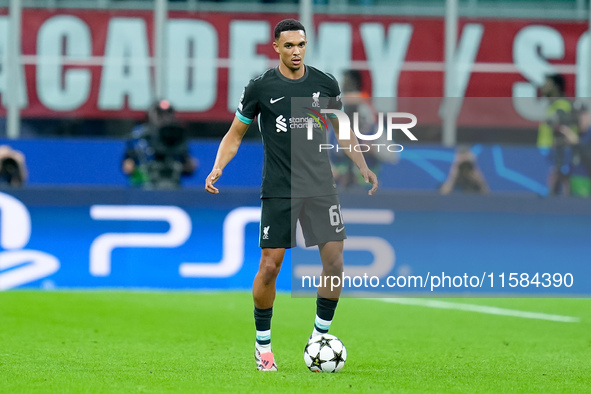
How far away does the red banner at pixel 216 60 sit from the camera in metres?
14.6

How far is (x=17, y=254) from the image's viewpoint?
1160 centimetres

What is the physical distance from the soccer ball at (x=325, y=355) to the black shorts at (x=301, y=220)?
0.59m

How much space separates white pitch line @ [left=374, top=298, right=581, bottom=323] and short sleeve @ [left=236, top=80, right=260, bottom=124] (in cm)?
446

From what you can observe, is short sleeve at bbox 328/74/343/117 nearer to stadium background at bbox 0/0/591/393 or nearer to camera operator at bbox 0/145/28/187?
stadium background at bbox 0/0/591/393

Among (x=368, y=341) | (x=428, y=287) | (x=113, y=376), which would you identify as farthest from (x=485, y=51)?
(x=113, y=376)

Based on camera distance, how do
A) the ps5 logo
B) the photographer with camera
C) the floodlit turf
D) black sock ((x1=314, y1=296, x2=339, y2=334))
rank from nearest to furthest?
the floodlit turf → black sock ((x1=314, y1=296, x2=339, y2=334)) → the ps5 logo → the photographer with camera

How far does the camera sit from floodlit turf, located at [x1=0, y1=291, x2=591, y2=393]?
6031 millimetres

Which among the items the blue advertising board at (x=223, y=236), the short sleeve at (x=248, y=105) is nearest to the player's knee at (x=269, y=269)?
the short sleeve at (x=248, y=105)

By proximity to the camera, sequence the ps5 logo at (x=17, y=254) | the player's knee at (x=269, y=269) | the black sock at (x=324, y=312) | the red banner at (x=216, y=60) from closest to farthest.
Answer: the player's knee at (x=269, y=269) < the black sock at (x=324, y=312) < the ps5 logo at (x=17, y=254) < the red banner at (x=216, y=60)

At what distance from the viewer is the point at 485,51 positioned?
589 inches

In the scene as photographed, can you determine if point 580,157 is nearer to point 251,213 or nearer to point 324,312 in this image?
point 251,213

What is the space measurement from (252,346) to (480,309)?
3553 millimetres

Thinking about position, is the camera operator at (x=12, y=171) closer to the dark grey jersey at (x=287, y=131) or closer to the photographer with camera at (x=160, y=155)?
the photographer with camera at (x=160, y=155)

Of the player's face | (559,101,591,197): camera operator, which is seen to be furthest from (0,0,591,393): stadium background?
the player's face
